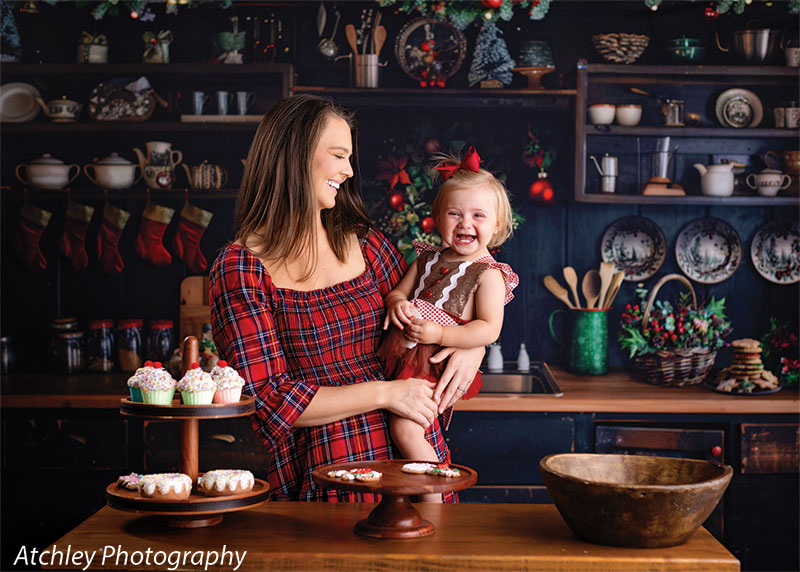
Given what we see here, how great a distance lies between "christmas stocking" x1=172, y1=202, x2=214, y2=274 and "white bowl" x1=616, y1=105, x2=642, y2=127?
1.92m

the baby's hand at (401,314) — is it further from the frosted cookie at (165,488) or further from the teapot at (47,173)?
the teapot at (47,173)

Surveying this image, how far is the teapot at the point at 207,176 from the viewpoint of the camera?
156 inches

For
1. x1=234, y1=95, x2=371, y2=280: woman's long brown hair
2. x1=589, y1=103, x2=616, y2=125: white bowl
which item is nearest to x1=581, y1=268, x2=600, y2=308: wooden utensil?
x1=589, y1=103, x2=616, y2=125: white bowl

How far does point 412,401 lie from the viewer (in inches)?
78.3

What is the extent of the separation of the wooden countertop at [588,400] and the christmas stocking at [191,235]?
2.44ft

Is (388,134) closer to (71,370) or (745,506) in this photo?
(71,370)

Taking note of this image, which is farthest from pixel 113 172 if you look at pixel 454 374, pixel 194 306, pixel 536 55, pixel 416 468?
pixel 416 468

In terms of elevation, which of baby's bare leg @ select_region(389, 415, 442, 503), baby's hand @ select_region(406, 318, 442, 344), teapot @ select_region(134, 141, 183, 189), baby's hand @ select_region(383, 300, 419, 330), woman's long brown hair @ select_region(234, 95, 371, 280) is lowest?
baby's bare leg @ select_region(389, 415, 442, 503)

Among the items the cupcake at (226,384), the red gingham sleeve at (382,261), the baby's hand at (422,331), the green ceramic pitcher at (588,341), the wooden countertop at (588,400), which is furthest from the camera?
the green ceramic pitcher at (588,341)

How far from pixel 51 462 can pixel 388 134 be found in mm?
2044

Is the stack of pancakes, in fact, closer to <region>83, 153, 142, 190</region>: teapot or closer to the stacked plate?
the stacked plate

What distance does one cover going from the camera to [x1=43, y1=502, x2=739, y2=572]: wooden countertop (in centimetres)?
150

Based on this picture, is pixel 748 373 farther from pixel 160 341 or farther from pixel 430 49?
pixel 160 341

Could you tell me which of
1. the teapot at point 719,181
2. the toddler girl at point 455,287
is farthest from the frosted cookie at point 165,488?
the teapot at point 719,181
